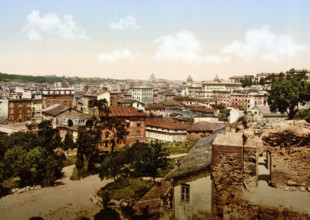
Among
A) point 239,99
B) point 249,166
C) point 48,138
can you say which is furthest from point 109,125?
point 239,99

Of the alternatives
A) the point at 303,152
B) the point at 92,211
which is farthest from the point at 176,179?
the point at 92,211

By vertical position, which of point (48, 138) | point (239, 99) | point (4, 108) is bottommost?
point (48, 138)

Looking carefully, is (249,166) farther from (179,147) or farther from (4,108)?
(4,108)

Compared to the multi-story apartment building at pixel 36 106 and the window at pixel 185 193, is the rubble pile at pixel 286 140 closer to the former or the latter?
the window at pixel 185 193

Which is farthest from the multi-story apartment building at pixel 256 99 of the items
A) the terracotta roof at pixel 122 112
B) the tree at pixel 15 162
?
the tree at pixel 15 162

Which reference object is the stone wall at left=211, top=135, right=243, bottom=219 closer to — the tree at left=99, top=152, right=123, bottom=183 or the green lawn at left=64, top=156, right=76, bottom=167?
the tree at left=99, top=152, right=123, bottom=183

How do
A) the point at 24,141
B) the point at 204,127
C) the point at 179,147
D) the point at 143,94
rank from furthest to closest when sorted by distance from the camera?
the point at 143,94, the point at 204,127, the point at 179,147, the point at 24,141

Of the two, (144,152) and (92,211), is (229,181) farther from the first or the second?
(144,152)
